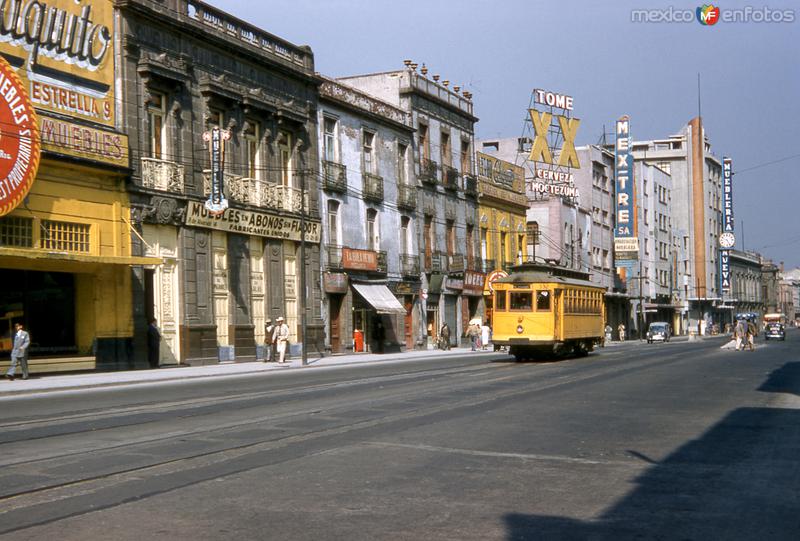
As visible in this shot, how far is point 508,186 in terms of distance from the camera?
64.6m

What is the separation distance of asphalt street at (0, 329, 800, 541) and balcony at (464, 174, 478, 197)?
126 feet

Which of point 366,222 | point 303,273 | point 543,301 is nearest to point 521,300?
point 543,301

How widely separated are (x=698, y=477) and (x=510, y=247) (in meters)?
55.3

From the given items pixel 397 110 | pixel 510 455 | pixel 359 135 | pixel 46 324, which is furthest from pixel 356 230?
pixel 510 455

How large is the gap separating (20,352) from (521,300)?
17032 mm

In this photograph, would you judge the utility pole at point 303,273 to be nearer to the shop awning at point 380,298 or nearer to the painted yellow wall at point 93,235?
the painted yellow wall at point 93,235

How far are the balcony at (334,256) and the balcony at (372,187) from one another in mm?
3840

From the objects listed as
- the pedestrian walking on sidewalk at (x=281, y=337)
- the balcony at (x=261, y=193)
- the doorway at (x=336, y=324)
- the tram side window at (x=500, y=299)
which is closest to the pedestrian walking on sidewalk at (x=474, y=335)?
the doorway at (x=336, y=324)

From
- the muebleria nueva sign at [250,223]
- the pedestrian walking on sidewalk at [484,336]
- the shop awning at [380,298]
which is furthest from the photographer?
the pedestrian walking on sidewalk at [484,336]

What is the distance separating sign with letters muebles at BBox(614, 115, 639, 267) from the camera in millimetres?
86375

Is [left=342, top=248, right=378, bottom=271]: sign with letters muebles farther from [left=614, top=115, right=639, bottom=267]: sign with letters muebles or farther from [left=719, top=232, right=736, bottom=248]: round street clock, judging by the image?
[left=719, top=232, right=736, bottom=248]: round street clock

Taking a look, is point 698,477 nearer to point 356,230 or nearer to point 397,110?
point 356,230

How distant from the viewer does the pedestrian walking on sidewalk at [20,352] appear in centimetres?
2591

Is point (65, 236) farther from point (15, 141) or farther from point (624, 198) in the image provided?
point (624, 198)
